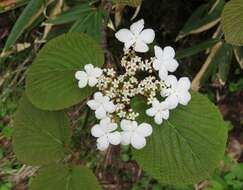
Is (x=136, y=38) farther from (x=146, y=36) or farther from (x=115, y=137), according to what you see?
(x=115, y=137)

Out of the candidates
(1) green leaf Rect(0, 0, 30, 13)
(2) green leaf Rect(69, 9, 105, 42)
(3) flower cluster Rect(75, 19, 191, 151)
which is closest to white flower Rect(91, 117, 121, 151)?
(3) flower cluster Rect(75, 19, 191, 151)

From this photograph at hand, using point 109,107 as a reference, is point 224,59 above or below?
below

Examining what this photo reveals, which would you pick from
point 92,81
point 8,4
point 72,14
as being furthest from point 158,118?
point 8,4

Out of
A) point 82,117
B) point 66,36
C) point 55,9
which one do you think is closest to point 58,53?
point 66,36

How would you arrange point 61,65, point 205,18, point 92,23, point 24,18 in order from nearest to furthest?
point 61,65
point 92,23
point 24,18
point 205,18

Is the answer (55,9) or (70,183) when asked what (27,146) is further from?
(55,9)

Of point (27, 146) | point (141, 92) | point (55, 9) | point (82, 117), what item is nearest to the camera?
point (141, 92)

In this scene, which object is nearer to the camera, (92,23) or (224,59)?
(92,23)

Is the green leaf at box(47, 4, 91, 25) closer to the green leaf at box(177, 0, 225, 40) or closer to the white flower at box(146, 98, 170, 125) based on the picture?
the green leaf at box(177, 0, 225, 40)
